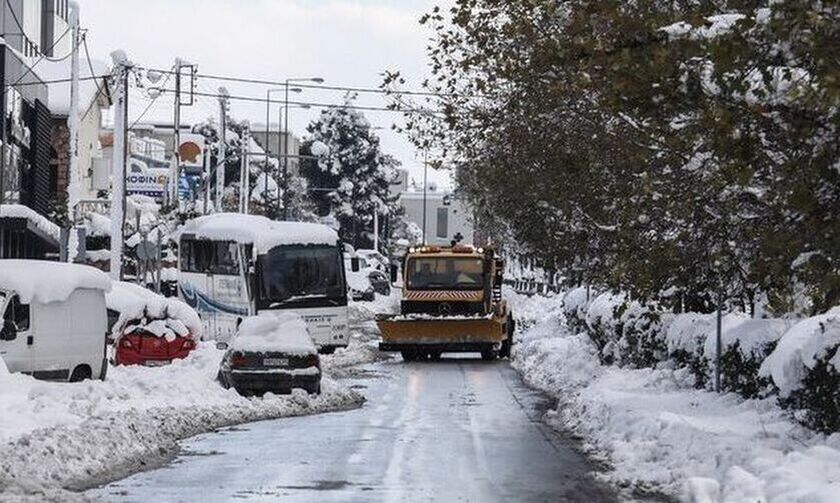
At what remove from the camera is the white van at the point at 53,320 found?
25131 millimetres

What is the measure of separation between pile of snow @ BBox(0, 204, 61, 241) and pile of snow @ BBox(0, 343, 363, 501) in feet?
64.4

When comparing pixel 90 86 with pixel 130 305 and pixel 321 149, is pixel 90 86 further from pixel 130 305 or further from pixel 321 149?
pixel 130 305

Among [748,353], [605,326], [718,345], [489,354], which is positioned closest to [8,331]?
[718,345]

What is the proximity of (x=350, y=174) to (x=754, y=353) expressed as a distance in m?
109

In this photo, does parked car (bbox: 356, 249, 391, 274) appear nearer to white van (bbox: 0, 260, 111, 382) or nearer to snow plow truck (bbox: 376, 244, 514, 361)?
snow plow truck (bbox: 376, 244, 514, 361)

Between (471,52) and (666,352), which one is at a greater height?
(471,52)

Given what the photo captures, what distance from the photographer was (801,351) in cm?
1728

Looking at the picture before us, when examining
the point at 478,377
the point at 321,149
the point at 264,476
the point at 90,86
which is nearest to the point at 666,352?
→ the point at 478,377

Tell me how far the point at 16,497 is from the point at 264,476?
11.2 ft

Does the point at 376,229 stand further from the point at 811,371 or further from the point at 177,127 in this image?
the point at 811,371

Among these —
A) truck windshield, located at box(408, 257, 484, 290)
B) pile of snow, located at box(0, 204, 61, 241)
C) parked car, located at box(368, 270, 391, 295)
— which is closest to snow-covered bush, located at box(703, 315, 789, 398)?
truck windshield, located at box(408, 257, 484, 290)

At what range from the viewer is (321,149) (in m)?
119

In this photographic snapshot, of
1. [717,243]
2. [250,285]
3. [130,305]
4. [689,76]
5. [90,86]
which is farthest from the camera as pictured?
[90,86]

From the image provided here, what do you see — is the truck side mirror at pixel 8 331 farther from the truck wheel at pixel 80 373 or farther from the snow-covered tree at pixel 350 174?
the snow-covered tree at pixel 350 174
